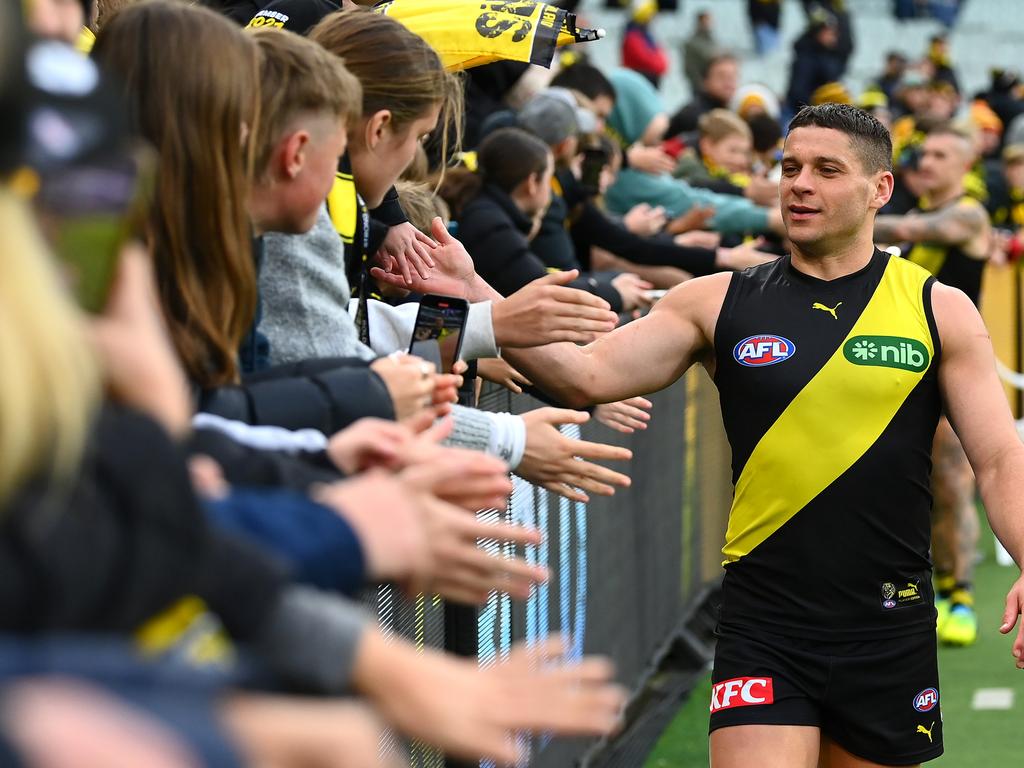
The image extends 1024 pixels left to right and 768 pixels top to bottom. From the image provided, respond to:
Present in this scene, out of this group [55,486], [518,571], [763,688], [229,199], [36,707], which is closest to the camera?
[36,707]

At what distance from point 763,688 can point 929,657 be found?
1.69 feet

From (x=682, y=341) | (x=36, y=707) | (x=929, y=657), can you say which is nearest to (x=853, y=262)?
(x=682, y=341)

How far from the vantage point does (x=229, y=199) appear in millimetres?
2590

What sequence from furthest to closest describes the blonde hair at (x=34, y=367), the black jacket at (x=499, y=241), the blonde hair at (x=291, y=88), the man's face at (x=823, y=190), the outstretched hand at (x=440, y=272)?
1. the black jacket at (x=499, y=241)
2. the man's face at (x=823, y=190)
3. the outstretched hand at (x=440, y=272)
4. the blonde hair at (x=291, y=88)
5. the blonde hair at (x=34, y=367)

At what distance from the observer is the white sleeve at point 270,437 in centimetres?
246

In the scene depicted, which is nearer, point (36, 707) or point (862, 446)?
point (36, 707)

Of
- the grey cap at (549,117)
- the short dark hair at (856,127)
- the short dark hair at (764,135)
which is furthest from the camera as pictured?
the short dark hair at (764,135)

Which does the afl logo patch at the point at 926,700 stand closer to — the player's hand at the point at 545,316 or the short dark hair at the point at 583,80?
the player's hand at the point at 545,316

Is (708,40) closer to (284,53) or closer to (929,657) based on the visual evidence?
(929,657)

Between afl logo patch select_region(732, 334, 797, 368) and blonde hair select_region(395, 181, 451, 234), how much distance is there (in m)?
0.94

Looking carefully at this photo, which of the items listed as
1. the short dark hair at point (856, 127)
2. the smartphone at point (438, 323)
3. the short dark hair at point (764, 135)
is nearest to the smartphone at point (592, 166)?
the short dark hair at point (856, 127)

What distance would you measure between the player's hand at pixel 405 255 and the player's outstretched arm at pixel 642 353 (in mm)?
514

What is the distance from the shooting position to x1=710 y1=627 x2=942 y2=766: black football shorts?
4.37 metres

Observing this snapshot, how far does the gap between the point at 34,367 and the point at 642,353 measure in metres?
3.23
